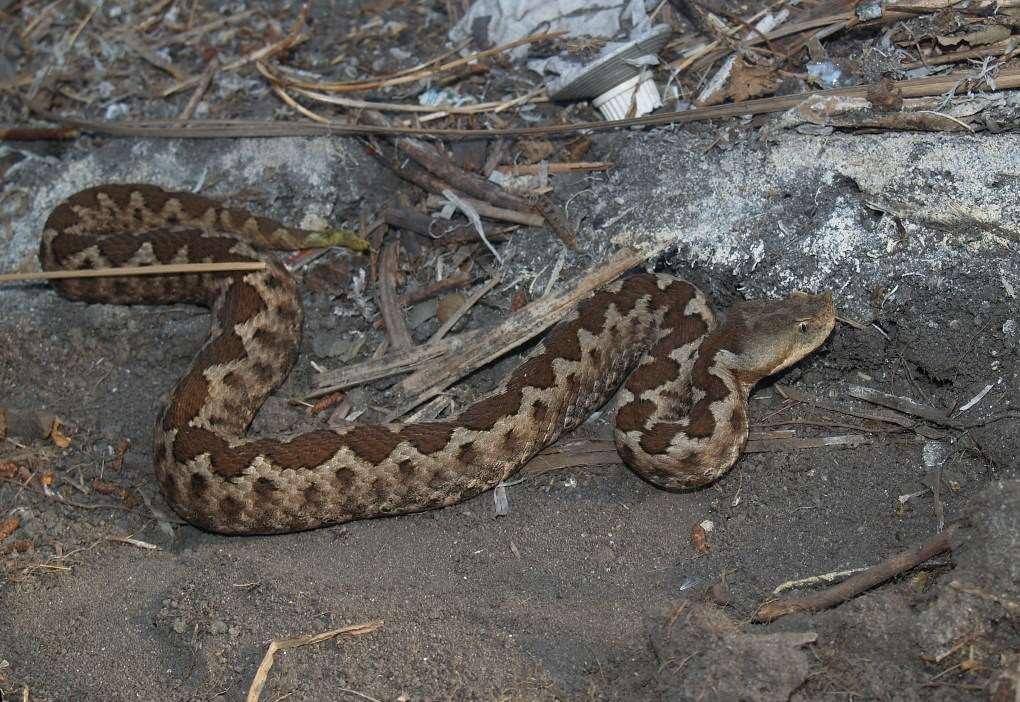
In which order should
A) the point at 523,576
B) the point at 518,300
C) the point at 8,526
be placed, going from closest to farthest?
the point at 523,576 → the point at 8,526 → the point at 518,300

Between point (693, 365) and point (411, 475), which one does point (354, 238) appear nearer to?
point (411, 475)

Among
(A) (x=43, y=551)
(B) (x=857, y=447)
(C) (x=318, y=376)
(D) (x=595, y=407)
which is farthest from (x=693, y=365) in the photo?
(A) (x=43, y=551)

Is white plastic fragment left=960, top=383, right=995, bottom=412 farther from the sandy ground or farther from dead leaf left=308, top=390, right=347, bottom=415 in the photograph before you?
dead leaf left=308, top=390, right=347, bottom=415

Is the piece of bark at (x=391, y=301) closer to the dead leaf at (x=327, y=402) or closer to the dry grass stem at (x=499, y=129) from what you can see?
the dead leaf at (x=327, y=402)

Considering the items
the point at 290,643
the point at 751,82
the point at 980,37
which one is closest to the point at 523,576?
the point at 290,643

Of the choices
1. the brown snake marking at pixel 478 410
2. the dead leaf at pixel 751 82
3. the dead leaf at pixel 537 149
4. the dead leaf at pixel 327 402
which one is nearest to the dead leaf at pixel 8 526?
the brown snake marking at pixel 478 410

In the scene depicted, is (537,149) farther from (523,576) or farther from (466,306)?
(523,576)
